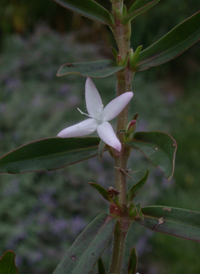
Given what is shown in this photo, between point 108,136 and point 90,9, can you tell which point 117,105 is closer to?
point 108,136

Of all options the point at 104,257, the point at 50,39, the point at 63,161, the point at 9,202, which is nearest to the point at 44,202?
the point at 9,202

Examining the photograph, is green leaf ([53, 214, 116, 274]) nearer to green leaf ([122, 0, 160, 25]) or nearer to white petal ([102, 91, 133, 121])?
white petal ([102, 91, 133, 121])

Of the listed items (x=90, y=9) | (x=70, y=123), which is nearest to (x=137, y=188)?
(x=90, y=9)

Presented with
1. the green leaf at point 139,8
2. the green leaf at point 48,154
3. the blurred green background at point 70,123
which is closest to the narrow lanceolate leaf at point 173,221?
the green leaf at point 48,154

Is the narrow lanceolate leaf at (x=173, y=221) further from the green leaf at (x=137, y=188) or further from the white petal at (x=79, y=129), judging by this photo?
the white petal at (x=79, y=129)

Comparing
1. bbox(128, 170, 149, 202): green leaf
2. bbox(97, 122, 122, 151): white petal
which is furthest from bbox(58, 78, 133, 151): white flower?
bbox(128, 170, 149, 202): green leaf

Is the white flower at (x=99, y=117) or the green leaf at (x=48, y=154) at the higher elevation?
the white flower at (x=99, y=117)

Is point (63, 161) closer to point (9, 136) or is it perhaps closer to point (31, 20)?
point (9, 136)
